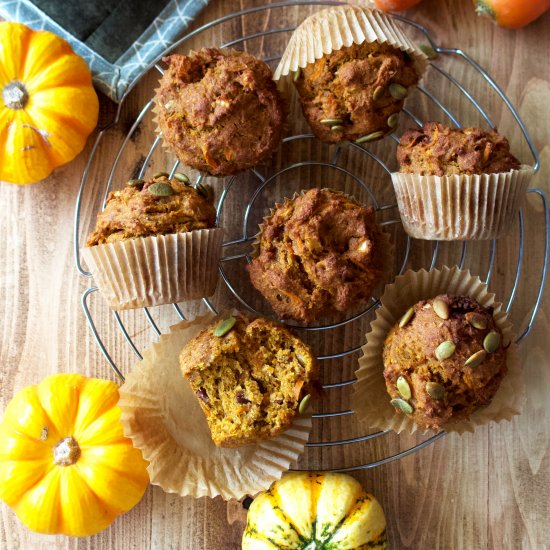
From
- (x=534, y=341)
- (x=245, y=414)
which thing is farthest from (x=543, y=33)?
(x=245, y=414)

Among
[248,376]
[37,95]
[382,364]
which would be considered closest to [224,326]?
[248,376]

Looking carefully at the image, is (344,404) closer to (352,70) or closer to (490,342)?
(490,342)

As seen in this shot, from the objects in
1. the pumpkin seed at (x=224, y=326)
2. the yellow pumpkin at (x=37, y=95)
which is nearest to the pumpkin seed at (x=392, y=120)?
the pumpkin seed at (x=224, y=326)

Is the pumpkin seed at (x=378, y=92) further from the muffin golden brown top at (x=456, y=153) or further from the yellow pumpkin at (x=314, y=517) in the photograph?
the yellow pumpkin at (x=314, y=517)

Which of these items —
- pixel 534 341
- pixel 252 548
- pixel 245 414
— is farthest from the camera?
pixel 534 341

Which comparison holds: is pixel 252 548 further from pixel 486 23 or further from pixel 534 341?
pixel 486 23
